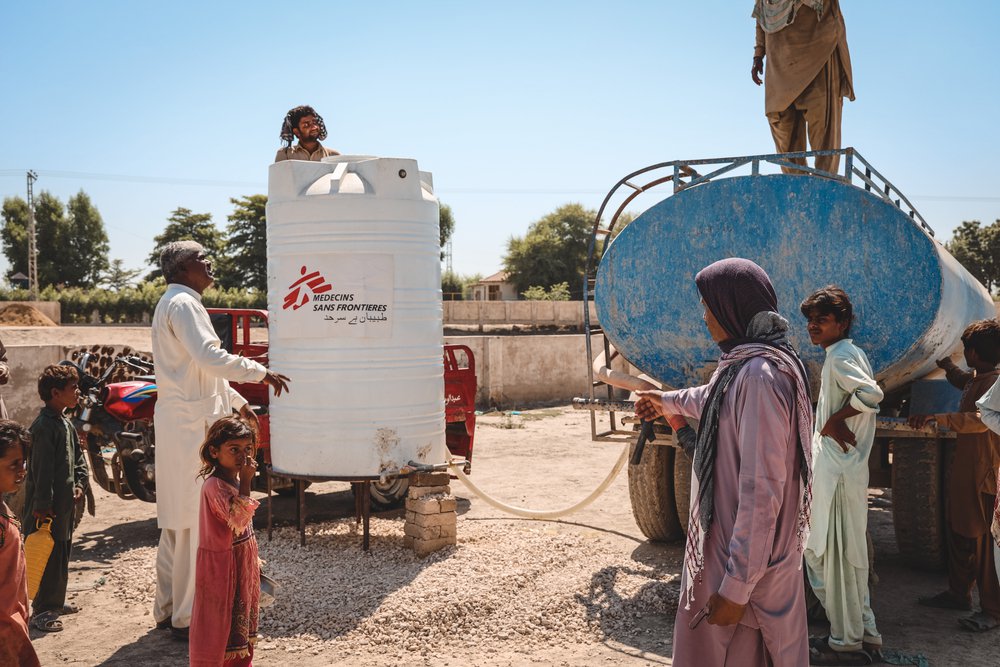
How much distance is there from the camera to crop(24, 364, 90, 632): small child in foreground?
15.1 ft

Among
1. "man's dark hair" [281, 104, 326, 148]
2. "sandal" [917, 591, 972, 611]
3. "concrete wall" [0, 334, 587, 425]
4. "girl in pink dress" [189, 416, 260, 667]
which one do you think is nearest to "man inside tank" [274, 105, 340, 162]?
"man's dark hair" [281, 104, 326, 148]

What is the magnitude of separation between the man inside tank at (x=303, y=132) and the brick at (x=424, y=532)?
2.76m

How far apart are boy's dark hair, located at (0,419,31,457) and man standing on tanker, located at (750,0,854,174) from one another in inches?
213

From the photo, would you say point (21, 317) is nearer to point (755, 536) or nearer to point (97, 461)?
point (97, 461)

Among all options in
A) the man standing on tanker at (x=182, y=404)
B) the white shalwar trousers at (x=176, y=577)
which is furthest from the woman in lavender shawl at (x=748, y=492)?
the white shalwar trousers at (x=176, y=577)

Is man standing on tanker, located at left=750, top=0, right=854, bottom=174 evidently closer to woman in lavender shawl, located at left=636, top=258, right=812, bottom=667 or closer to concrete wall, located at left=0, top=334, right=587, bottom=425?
woman in lavender shawl, located at left=636, top=258, right=812, bottom=667

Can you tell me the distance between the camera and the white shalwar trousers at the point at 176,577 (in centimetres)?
439

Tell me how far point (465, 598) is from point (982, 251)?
50.7m

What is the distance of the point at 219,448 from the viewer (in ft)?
11.2

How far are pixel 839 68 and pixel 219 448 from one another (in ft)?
17.9

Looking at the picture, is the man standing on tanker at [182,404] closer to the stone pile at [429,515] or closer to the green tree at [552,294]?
the stone pile at [429,515]

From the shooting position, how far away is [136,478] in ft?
21.6

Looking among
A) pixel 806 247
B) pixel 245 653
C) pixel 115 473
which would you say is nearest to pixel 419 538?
pixel 245 653

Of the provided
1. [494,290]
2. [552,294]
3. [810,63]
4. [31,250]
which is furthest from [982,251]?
A: [31,250]
